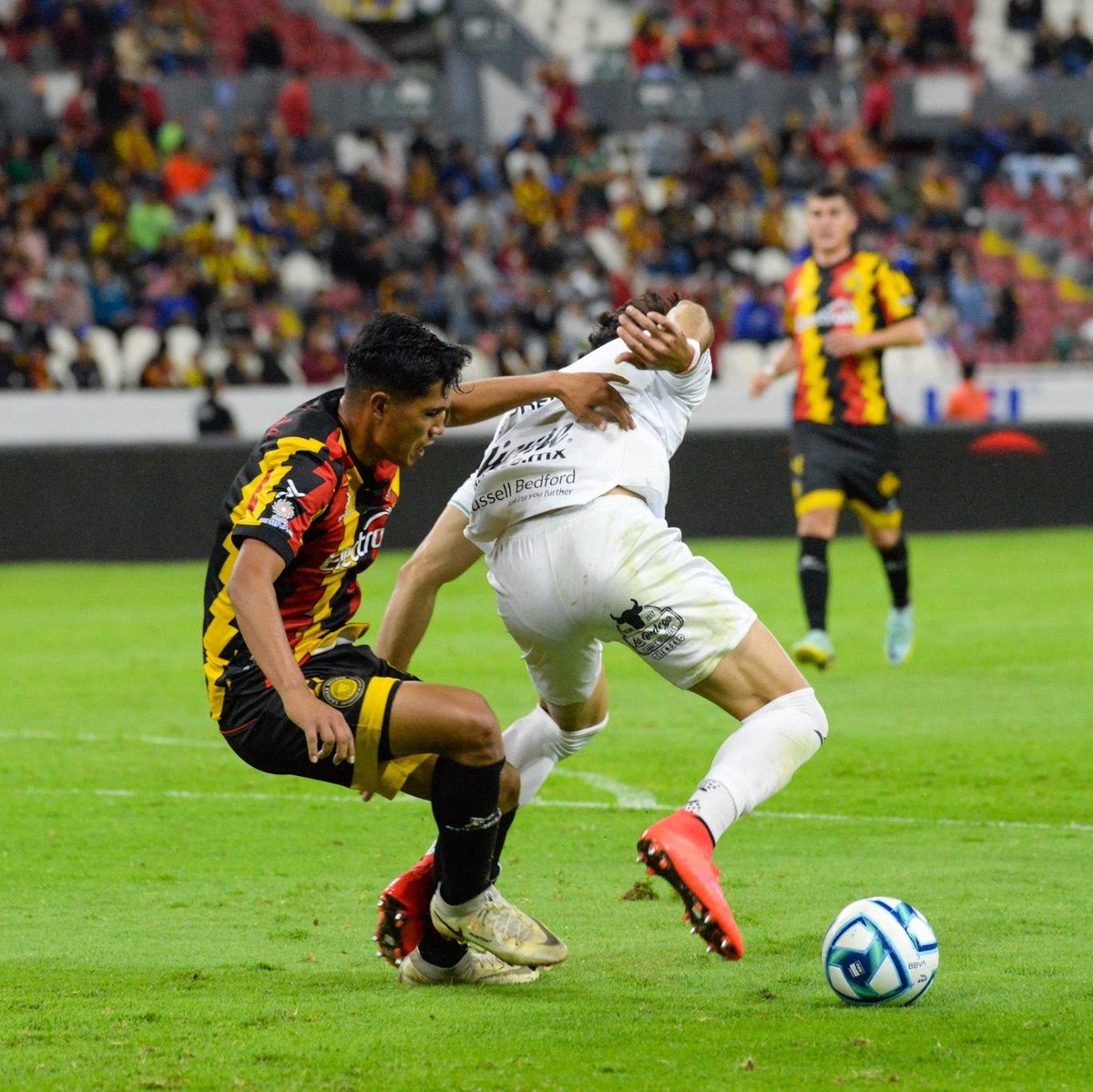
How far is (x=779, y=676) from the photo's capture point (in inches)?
188

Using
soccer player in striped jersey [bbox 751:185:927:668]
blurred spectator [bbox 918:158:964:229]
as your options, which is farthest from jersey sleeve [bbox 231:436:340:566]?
blurred spectator [bbox 918:158:964:229]

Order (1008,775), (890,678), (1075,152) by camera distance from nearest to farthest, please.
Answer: (1008,775)
(890,678)
(1075,152)

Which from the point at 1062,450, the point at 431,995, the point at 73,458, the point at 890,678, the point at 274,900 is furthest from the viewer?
the point at 1062,450

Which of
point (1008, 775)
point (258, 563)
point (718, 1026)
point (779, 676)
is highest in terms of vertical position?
point (258, 563)

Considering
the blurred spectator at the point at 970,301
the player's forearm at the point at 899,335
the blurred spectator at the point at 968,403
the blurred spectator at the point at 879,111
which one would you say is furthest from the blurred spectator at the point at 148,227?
the player's forearm at the point at 899,335

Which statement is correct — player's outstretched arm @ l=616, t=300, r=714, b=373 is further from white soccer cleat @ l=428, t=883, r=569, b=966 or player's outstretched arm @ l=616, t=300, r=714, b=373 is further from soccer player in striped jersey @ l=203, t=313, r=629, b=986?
white soccer cleat @ l=428, t=883, r=569, b=966

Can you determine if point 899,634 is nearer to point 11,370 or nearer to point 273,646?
point 273,646

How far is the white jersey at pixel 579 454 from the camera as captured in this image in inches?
192

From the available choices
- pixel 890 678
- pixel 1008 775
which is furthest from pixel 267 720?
pixel 890 678

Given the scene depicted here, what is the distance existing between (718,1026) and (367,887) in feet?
5.86

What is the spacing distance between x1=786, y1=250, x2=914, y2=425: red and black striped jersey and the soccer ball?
6315 mm

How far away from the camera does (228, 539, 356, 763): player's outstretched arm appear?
13.9ft

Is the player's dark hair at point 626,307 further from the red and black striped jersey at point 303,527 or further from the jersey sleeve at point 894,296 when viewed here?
the jersey sleeve at point 894,296

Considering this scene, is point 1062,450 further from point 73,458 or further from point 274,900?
point 274,900
